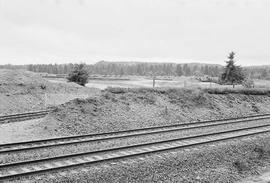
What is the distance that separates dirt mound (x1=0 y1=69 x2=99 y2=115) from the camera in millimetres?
27522

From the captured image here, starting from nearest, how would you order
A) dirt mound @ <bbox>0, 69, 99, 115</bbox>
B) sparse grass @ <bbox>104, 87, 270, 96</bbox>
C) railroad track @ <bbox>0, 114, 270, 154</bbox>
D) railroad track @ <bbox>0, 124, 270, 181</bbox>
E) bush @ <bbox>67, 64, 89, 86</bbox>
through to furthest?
railroad track @ <bbox>0, 124, 270, 181</bbox>, railroad track @ <bbox>0, 114, 270, 154</bbox>, sparse grass @ <bbox>104, 87, 270, 96</bbox>, dirt mound @ <bbox>0, 69, 99, 115</bbox>, bush @ <bbox>67, 64, 89, 86</bbox>

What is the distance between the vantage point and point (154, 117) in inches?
858

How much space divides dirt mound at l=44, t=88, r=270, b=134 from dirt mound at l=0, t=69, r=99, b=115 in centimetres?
870

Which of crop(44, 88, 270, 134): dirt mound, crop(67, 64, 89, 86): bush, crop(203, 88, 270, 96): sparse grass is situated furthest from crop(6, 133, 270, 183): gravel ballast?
crop(67, 64, 89, 86): bush

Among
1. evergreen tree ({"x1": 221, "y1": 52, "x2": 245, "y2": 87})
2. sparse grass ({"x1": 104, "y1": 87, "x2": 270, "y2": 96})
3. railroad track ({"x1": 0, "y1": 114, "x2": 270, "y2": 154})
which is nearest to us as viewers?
railroad track ({"x1": 0, "y1": 114, "x2": 270, "y2": 154})

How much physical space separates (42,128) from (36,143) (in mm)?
2761

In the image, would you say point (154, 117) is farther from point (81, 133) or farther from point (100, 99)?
point (81, 133)

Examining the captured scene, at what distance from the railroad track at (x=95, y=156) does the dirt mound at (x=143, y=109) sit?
4.35 metres

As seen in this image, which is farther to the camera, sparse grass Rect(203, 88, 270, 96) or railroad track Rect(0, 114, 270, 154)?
sparse grass Rect(203, 88, 270, 96)

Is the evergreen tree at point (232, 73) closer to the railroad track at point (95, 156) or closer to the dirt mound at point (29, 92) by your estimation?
the dirt mound at point (29, 92)

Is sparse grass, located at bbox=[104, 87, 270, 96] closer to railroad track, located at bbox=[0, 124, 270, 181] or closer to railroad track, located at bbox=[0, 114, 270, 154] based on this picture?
railroad track, located at bbox=[0, 114, 270, 154]

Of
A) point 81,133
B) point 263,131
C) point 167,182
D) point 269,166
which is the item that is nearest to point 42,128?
point 81,133

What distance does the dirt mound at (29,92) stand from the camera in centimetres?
2752

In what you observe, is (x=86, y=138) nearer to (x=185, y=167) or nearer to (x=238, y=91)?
(x=185, y=167)
